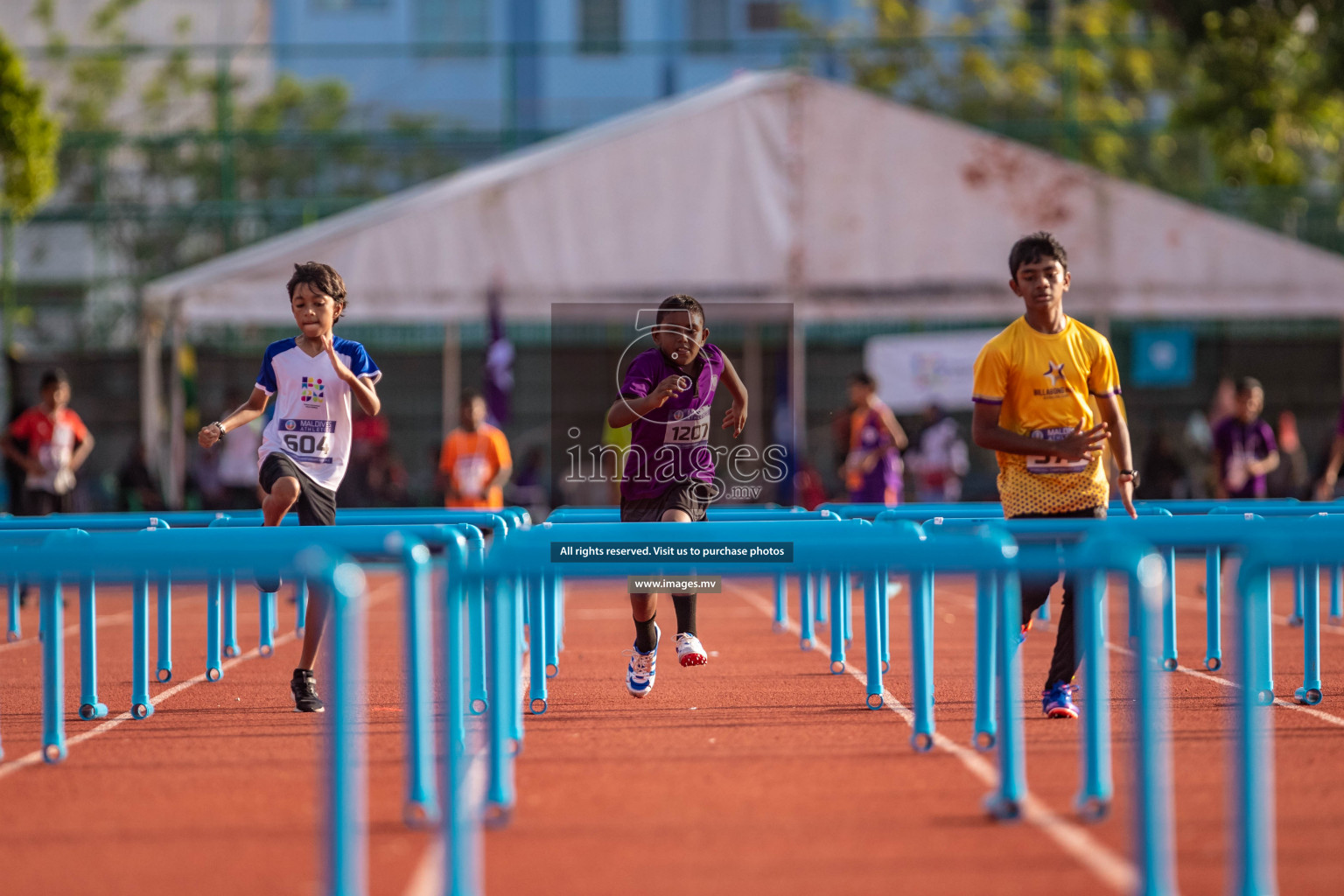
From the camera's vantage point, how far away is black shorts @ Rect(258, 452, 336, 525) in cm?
699

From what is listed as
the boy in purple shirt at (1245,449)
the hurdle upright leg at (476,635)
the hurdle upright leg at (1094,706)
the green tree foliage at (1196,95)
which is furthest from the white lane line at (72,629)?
the green tree foliage at (1196,95)

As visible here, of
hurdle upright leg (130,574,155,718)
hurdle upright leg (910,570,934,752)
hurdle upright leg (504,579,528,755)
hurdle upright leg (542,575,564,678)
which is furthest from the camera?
hurdle upright leg (542,575,564,678)

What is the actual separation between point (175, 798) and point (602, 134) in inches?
474

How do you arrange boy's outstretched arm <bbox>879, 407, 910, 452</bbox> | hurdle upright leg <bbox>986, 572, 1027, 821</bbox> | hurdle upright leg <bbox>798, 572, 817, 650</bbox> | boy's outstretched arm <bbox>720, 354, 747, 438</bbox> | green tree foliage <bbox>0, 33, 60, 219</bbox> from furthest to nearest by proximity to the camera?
green tree foliage <bbox>0, 33, 60, 219</bbox> < boy's outstretched arm <bbox>879, 407, 910, 452</bbox> < hurdle upright leg <bbox>798, 572, 817, 650</bbox> < boy's outstretched arm <bbox>720, 354, 747, 438</bbox> < hurdle upright leg <bbox>986, 572, 1027, 821</bbox>

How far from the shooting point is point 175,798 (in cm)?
561

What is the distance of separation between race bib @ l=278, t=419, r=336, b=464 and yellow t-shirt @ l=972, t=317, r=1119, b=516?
2.92 m

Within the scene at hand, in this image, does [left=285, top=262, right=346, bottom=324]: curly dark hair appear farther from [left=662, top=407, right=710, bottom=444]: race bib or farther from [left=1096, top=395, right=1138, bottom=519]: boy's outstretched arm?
[left=1096, top=395, right=1138, bottom=519]: boy's outstretched arm

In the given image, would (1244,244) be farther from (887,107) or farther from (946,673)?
(946,673)

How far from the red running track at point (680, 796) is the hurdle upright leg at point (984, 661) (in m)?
0.13

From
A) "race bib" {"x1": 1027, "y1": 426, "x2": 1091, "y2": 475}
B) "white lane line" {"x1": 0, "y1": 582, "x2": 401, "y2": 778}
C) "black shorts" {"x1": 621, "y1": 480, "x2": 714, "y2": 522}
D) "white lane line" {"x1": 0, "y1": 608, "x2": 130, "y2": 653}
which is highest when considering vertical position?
"race bib" {"x1": 1027, "y1": 426, "x2": 1091, "y2": 475}

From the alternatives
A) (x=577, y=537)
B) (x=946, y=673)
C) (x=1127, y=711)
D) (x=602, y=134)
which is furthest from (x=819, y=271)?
(x=577, y=537)

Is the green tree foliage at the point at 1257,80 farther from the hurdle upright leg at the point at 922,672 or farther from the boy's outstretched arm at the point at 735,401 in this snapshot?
the hurdle upright leg at the point at 922,672

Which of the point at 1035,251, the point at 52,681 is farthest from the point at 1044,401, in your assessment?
the point at 52,681

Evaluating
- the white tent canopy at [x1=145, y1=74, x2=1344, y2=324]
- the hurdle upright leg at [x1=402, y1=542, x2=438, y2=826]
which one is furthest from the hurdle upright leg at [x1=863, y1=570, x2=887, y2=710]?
the white tent canopy at [x1=145, y1=74, x2=1344, y2=324]
